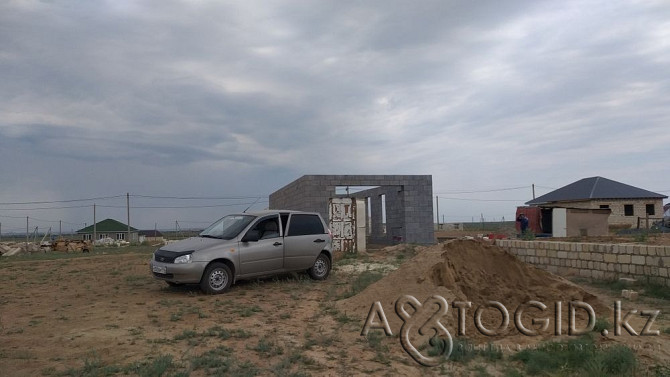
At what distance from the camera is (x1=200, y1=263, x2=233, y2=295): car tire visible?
31.4 feet

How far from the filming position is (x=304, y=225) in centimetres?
1152

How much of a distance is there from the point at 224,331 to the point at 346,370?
2091 millimetres

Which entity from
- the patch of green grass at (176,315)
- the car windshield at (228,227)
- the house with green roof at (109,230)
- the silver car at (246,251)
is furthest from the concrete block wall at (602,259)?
the house with green roof at (109,230)

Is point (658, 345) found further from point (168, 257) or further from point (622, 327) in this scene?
point (168, 257)

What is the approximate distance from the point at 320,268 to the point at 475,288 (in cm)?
456

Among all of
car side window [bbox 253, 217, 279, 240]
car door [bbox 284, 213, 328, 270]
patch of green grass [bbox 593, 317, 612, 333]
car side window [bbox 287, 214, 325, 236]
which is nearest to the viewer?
patch of green grass [bbox 593, 317, 612, 333]

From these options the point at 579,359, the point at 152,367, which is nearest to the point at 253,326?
the point at 152,367

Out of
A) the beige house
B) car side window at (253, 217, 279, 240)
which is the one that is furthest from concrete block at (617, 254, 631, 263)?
the beige house

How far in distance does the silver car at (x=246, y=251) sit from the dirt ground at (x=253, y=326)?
1.22ft

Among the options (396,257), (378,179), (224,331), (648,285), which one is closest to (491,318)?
(224,331)

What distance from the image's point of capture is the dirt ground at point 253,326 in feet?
17.0

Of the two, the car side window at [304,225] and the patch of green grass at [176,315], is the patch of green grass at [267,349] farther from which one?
the car side window at [304,225]

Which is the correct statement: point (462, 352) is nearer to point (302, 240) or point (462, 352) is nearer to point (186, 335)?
point (186, 335)

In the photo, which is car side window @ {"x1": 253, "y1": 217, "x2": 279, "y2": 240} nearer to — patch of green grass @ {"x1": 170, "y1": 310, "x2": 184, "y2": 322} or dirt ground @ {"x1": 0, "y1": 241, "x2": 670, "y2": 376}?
dirt ground @ {"x1": 0, "y1": 241, "x2": 670, "y2": 376}
